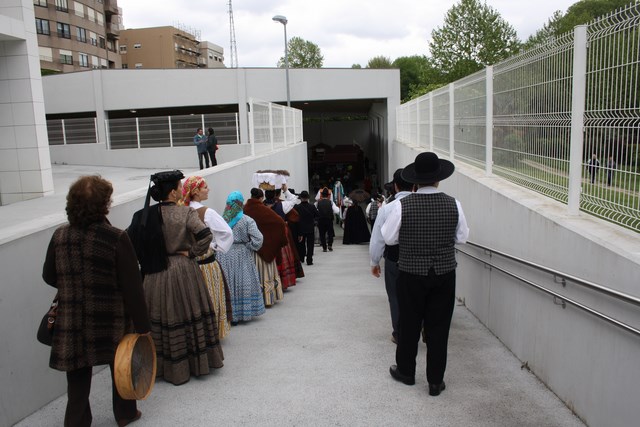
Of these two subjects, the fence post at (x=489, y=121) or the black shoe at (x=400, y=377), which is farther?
the fence post at (x=489, y=121)

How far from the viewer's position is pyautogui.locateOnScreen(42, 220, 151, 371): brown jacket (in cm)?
314

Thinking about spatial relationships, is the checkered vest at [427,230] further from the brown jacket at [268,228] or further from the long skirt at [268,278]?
the long skirt at [268,278]

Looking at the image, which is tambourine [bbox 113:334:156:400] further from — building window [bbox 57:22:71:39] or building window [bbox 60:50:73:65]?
building window [bbox 57:22:71:39]

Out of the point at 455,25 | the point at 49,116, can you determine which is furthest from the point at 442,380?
the point at 455,25

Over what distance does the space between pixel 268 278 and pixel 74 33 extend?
54.7 m

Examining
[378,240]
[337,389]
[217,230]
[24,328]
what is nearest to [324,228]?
[217,230]

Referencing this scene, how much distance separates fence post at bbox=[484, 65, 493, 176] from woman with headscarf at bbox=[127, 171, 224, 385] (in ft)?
11.4

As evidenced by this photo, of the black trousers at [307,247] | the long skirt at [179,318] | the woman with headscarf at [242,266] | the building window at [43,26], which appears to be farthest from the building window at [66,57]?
the long skirt at [179,318]

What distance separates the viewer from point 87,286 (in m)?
3.19

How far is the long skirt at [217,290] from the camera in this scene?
16.2 feet

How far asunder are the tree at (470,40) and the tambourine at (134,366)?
4814 cm

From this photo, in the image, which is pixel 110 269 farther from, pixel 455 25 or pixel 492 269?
pixel 455 25

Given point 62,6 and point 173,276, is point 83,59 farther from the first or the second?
point 173,276

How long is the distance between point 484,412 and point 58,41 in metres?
57.0
